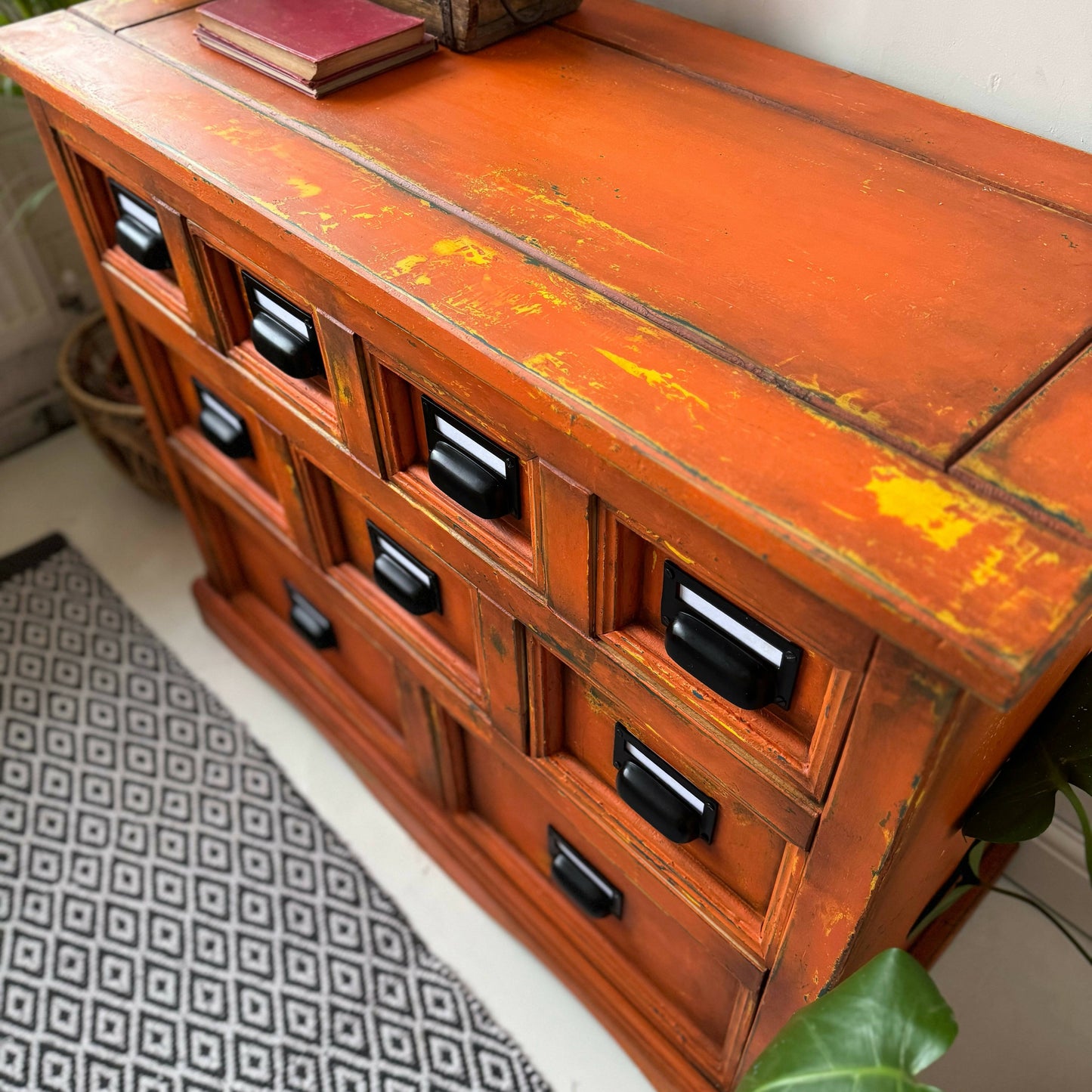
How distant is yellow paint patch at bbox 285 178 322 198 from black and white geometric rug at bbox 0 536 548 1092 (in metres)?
0.87

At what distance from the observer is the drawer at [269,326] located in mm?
812

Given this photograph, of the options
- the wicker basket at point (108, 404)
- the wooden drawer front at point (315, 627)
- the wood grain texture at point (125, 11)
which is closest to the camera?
the wood grain texture at point (125, 11)

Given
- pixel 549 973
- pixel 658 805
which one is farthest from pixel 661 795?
pixel 549 973

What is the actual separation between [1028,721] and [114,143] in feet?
2.90

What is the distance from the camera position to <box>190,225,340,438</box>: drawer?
812 millimetres

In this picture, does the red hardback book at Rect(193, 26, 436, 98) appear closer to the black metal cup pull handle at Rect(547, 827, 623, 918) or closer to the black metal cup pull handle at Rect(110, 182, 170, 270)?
the black metal cup pull handle at Rect(110, 182, 170, 270)

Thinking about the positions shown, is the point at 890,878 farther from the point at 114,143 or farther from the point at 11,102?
the point at 11,102

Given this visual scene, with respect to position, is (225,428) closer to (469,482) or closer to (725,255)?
(469,482)

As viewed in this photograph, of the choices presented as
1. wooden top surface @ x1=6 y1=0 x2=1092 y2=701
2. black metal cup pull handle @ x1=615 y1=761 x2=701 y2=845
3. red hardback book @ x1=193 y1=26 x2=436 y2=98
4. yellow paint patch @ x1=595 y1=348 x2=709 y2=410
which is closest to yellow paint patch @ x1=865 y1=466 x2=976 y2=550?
wooden top surface @ x1=6 y1=0 x2=1092 y2=701

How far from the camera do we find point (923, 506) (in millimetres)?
488

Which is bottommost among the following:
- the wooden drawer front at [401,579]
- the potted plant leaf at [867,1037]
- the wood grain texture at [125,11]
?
the wooden drawer front at [401,579]

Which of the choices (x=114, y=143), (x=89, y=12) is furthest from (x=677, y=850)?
(x=89, y=12)

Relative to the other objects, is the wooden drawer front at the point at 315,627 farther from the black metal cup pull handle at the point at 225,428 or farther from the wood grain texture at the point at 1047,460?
the wood grain texture at the point at 1047,460

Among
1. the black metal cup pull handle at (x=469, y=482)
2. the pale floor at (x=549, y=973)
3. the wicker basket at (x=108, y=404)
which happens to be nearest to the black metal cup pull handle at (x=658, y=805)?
the black metal cup pull handle at (x=469, y=482)
